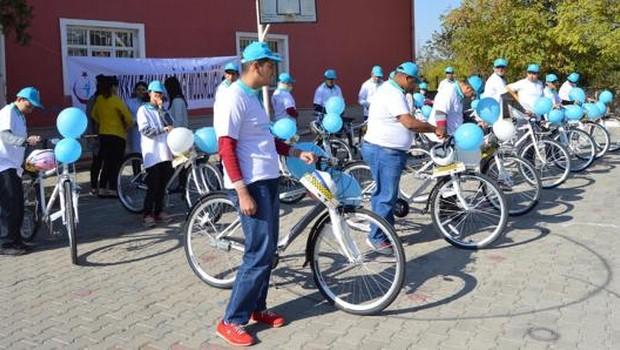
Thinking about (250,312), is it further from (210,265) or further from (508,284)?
(508,284)

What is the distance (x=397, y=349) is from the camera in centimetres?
417

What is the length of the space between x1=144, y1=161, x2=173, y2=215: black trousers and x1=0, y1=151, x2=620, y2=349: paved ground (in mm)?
517

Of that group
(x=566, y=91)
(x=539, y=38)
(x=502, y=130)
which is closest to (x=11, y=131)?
(x=502, y=130)

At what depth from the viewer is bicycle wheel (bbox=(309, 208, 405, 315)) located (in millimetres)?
4609

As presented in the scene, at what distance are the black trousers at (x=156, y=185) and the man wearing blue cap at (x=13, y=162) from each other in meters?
1.53

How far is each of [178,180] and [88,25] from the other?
698cm

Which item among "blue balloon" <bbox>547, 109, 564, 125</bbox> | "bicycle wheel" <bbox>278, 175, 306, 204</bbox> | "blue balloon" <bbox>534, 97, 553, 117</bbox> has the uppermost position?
"blue balloon" <bbox>534, 97, 553, 117</bbox>

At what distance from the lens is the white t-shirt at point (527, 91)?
404 inches

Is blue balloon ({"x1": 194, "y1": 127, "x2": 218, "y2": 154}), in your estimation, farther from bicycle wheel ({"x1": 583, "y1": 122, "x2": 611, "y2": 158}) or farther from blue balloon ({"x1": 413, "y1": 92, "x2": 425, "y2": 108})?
bicycle wheel ({"x1": 583, "y1": 122, "x2": 611, "y2": 158})

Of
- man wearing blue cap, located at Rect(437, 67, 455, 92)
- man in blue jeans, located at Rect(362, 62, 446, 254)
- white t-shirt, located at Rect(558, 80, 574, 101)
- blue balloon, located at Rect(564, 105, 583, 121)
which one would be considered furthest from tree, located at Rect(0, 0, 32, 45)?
white t-shirt, located at Rect(558, 80, 574, 101)

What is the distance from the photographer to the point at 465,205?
20.8ft

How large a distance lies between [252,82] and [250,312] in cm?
152

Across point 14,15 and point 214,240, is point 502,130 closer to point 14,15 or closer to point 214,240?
point 214,240

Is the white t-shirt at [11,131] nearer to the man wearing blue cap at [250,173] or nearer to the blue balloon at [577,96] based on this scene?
the man wearing blue cap at [250,173]
